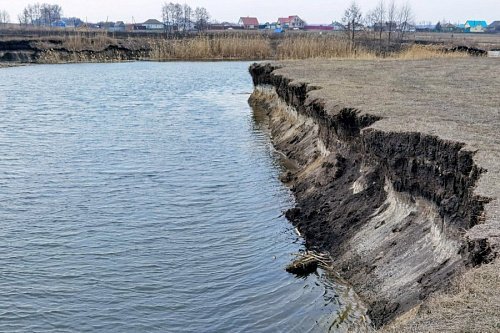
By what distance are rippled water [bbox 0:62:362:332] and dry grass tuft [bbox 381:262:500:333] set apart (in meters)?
2.76

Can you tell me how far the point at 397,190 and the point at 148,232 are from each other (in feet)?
15.5

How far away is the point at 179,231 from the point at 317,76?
11.7 meters

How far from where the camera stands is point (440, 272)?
770 centimetres

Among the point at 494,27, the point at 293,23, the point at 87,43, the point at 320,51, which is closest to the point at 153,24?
the point at 293,23

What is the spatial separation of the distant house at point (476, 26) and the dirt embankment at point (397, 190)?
481ft

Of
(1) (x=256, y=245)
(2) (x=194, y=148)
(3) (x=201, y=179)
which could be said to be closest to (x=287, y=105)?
(2) (x=194, y=148)

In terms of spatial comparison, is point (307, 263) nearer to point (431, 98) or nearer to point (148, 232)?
point (148, 232)

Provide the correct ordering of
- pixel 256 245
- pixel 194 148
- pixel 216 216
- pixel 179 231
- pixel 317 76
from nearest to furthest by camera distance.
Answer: pixel 256 245 < pixel 179 231 < pixel 216 216 < pixel 194 148 < pixel 317 76

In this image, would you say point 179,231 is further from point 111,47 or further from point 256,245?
point 111,47

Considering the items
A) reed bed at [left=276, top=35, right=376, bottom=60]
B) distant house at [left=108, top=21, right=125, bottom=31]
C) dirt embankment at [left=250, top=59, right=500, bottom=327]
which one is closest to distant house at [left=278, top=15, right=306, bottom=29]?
distant house at [left=108, top=21, right=125, bottom=31]

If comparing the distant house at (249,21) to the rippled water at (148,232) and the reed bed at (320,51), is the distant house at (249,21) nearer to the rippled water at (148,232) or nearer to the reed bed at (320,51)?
the reed bed at (320,51)

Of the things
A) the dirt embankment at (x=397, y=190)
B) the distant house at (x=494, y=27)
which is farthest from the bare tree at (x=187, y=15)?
the dirt embankment at (x=397, y=190)

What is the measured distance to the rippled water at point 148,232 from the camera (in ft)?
28.0

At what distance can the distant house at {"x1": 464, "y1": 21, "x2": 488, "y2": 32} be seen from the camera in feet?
501
